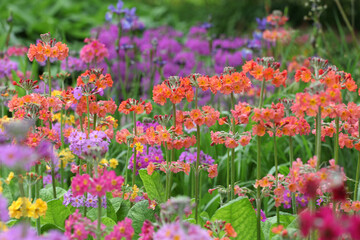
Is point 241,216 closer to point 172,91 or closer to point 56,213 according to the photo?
point 172,91

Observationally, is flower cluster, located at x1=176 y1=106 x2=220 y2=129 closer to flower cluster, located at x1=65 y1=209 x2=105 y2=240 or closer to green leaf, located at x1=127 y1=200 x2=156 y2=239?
green leaf, located at x1=127 y1=200 x2=156 y2=239

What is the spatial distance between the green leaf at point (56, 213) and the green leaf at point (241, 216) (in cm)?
65

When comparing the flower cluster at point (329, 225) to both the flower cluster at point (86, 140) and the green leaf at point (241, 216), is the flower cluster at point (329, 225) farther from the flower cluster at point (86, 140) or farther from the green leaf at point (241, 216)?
the flower cluster at point (86, 140)

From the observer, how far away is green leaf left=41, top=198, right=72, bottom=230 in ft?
6.63

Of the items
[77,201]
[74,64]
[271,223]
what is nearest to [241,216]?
[271,223]

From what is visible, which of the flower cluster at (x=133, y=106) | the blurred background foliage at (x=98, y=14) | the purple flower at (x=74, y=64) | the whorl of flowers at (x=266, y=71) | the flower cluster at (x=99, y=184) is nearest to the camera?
the flower cluster at (x=99, y=184)

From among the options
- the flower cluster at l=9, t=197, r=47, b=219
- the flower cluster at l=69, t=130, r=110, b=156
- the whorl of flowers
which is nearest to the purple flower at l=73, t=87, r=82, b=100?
the flower cluster at l=69, t=130, r=110, b=156

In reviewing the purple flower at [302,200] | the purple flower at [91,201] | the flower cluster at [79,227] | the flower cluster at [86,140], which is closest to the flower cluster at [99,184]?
the flower cluster at [79,227]

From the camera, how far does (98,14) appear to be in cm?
879

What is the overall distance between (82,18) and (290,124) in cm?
721

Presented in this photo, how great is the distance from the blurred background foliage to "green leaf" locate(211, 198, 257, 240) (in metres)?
4.28

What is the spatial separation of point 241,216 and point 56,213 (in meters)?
0.77

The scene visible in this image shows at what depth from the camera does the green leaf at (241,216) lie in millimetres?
1836

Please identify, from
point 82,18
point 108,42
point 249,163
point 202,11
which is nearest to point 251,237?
point 249,163
